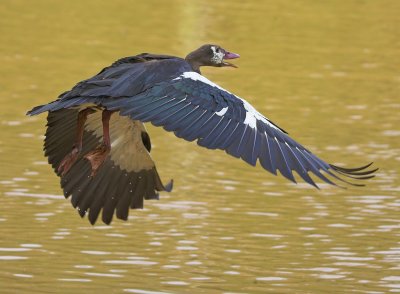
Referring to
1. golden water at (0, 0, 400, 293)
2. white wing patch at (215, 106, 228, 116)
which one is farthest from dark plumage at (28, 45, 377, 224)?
golden water at (0, 0, 400, 293)

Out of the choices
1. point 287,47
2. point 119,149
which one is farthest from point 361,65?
point 119,149

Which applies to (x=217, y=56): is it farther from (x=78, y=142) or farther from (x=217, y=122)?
(x=217, y=122)

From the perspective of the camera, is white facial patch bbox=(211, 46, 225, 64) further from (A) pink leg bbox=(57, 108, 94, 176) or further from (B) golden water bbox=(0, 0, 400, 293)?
(B) golden water bbox=(0, 0, 400, 293)

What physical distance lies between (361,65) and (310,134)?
551 cm

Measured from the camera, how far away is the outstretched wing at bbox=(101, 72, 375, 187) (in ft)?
35.5

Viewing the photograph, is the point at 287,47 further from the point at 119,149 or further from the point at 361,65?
the point at 119,149

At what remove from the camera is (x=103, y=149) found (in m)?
12.5

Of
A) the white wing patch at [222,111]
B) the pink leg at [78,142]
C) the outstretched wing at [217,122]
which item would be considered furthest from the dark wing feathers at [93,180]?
the white wing patch at [222,111]

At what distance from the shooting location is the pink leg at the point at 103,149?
40.8ft

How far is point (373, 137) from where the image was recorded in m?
19.2

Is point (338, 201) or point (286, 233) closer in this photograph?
point (286, 233)

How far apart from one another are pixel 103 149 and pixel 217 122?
5.16 feet

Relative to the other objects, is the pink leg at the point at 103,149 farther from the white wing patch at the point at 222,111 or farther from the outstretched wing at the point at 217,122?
the white wing patch at the point at 222,111

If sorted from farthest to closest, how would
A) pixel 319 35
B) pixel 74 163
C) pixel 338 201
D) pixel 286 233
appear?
pixel 319 35
pixel 338 201
pixel 286 233
pixel 74 163
